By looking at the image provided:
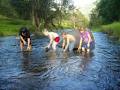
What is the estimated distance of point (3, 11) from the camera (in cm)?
10669

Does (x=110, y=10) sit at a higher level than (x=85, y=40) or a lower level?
higher

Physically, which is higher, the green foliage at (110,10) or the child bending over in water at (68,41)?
the green foliage at (110,10)

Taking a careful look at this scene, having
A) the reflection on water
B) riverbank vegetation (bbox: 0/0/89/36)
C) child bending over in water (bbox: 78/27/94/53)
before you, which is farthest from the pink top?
riverbank vegetation (bbox: 0/0/89/36)

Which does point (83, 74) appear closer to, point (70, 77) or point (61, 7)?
point (70, 77)

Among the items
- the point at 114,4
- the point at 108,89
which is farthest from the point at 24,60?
the point at 114,4

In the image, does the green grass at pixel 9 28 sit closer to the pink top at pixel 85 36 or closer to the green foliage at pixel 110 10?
the green foliage at pixel 110 10

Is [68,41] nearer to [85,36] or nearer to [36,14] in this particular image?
[85,36]

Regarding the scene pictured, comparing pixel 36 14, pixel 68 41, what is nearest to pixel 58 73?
pixel 68 41

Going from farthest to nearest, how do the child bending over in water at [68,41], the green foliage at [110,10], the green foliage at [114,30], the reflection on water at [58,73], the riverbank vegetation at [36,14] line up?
the green foliage at [110,10] → the riverbank vegetation at [36,14] → the green foliage at [114,30] → the child bending over in water at [68,41] → the reflection on water at [58,73]

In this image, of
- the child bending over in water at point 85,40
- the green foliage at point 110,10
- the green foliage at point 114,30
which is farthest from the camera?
the green foliage at point 110,10

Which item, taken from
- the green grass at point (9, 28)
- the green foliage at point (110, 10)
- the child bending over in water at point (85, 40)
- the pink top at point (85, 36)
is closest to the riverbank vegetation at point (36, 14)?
the green grass at point (9, 28)

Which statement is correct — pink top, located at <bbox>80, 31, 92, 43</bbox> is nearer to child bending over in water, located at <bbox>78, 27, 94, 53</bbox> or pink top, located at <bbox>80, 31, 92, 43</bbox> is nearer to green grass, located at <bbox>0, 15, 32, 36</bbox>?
child bending over in water, located at <bbox>78, 27, 94, 53</bbox>

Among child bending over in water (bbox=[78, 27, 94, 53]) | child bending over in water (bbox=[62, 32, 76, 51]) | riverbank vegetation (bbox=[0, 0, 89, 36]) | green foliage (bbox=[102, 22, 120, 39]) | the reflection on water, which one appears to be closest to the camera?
the reflection on water

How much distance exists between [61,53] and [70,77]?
953 centimetres
